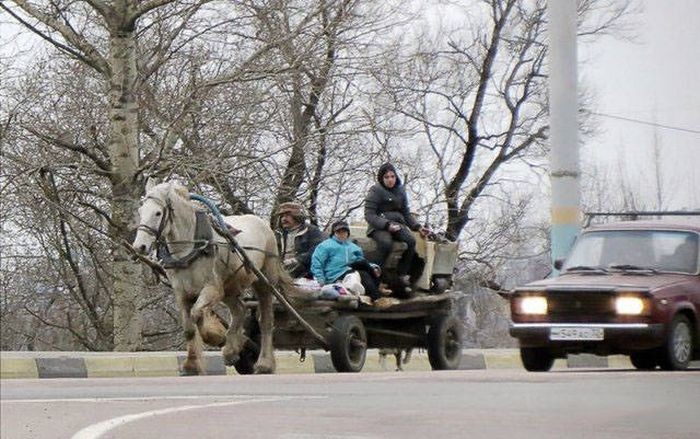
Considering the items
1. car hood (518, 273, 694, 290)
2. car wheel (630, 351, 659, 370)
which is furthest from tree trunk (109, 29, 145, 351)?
car wheel (630, 351, 659, 370)

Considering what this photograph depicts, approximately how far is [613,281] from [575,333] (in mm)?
775

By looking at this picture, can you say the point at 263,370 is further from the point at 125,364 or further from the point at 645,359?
the point at 645,359

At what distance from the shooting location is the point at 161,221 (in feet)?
61.6

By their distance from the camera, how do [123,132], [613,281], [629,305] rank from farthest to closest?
[123,132], [613,281], [629,305]

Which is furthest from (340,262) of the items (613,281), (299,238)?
(613,281)

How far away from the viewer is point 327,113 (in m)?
35.7

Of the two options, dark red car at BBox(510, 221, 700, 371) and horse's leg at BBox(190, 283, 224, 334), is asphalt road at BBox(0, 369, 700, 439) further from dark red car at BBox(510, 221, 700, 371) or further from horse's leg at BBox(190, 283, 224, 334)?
horse's leg at BBox(190, 283, 224, 334)

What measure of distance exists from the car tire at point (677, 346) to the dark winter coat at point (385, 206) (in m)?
3.63

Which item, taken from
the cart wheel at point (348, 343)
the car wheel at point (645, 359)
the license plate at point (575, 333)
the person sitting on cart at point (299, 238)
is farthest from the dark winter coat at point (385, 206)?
the car wheel at point (645, 359)

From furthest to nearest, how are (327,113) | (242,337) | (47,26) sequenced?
(327,113) < (47,26) < (242,337)

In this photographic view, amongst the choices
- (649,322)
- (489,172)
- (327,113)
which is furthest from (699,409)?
(489,172)

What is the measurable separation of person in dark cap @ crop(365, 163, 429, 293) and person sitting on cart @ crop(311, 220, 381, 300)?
34 centimetres

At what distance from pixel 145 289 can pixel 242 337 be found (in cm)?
1254

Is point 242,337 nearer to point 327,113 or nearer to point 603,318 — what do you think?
point 603,318
